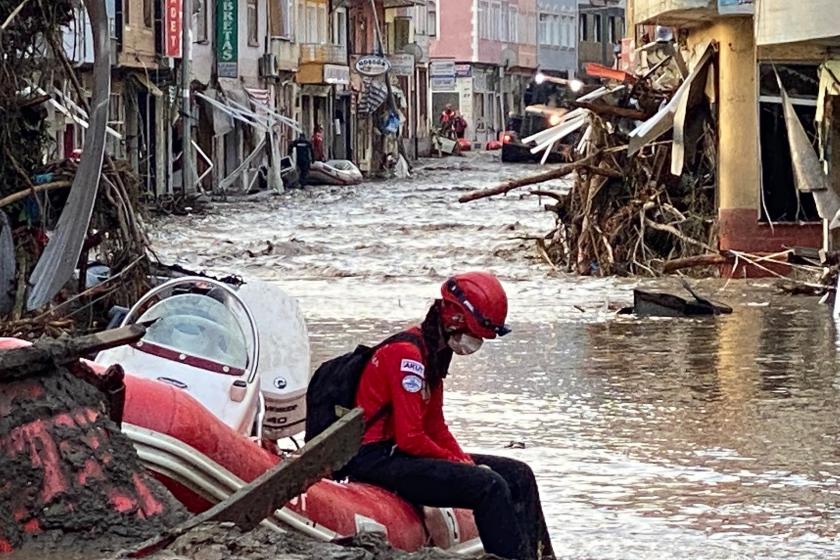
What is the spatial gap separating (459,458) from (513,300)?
46.8ft

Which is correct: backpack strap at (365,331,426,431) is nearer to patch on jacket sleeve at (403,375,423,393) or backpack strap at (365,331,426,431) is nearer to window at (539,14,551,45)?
patch on jacket sleeve at (403,375,423,393)

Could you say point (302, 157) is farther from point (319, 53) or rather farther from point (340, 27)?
point (340, 27)

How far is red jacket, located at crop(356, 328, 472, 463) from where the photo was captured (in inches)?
281

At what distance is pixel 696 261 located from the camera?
22.8m

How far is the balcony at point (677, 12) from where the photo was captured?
22906mm

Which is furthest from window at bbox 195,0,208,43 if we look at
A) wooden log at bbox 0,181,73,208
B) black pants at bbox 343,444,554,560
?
black pants at bbox 343,444,554,560

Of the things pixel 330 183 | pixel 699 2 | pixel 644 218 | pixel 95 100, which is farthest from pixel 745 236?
pixel 330 183

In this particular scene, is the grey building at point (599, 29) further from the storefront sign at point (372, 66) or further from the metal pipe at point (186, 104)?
the metal pipe at point (186, 104)

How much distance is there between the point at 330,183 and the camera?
5350 cm

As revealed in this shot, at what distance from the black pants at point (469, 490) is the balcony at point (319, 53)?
2100 inches

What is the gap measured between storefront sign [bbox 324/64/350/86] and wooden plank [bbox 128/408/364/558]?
182 feet

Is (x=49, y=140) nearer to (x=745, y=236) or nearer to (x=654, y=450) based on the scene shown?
(x=654, y=450)

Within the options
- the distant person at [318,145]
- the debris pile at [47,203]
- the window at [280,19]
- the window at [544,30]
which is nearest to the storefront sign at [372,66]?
the distant person at [318,145]

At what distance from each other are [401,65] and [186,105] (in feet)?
92.8
